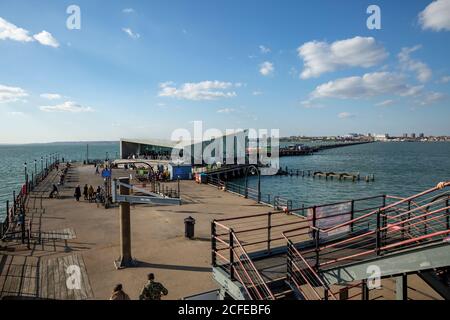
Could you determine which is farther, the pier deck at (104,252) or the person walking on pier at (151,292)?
the pier deck at (104,252)

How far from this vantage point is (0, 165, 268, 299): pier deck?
970 centimetres

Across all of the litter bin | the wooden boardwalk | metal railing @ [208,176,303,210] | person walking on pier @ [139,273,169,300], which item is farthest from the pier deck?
person walking on pier @ [139,273,169,300]

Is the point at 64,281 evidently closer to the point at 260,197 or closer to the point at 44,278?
the point at 44,278

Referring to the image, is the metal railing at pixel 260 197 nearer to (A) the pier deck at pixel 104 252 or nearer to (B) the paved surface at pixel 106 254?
(A) the pier deck at pixel 104 252

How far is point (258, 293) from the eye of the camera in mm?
6539

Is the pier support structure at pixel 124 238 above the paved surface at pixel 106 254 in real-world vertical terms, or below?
above

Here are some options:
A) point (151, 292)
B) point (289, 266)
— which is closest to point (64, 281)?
point (151, 292)

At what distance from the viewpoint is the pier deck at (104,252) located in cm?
970

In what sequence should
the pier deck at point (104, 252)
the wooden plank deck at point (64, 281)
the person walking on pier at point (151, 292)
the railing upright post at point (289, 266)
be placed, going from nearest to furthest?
the railing upright post at point (289, 266) < the person walking on pier at point (151, 292) < the wooden plank deck at point (64, 281) < the pier deck at point (104, 252)

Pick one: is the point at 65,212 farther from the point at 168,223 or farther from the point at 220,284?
the point at 220,284

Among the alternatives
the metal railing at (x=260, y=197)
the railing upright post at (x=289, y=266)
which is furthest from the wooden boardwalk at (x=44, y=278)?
the metal railing at (x=260, y=197)

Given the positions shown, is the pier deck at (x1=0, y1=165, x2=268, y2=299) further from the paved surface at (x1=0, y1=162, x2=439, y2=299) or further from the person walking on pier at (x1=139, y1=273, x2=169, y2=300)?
the person walking on pier at (x1=139, y1=273, x2=169, y2=300)
